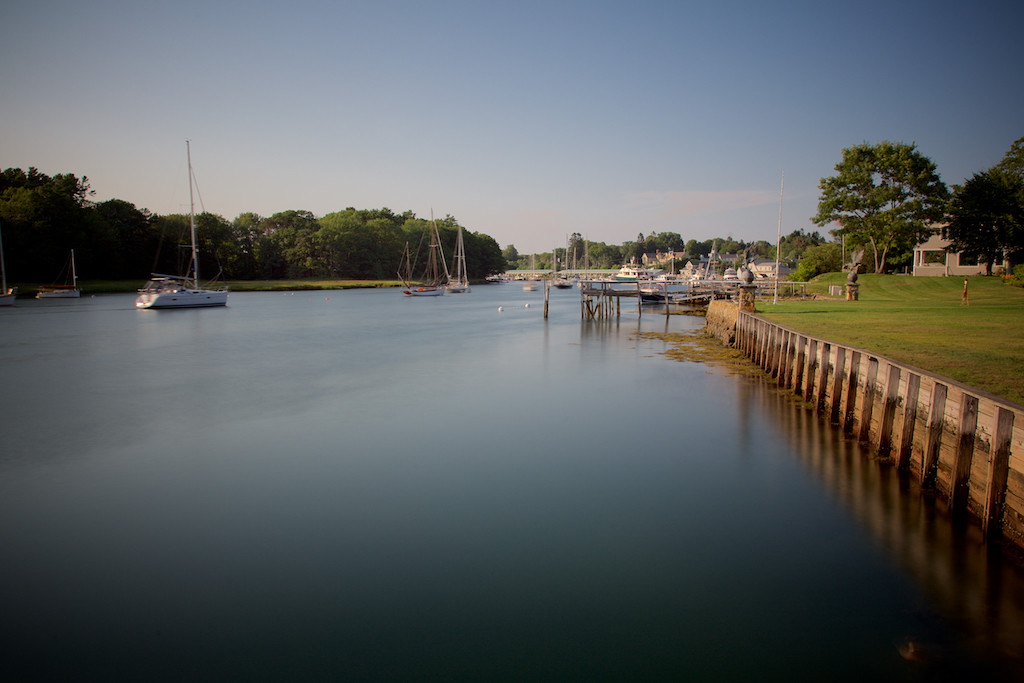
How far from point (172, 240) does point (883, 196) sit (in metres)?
101

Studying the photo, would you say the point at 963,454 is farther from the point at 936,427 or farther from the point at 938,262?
the point at 938,262

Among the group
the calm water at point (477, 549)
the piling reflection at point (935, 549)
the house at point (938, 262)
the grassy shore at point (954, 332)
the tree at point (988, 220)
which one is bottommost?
the calm water at point (477, 549)

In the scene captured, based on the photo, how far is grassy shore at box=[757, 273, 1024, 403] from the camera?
454 inches

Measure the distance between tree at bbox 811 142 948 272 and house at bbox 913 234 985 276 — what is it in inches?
73.7

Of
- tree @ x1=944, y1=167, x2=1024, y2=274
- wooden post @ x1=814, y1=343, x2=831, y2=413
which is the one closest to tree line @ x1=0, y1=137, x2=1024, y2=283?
tree @ x1=944, y1=167, x2=1024, y2=274

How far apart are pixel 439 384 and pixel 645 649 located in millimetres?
17063

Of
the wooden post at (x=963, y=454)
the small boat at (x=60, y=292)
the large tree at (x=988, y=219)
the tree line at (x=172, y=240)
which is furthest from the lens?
the tree line at (x=172, y=240)

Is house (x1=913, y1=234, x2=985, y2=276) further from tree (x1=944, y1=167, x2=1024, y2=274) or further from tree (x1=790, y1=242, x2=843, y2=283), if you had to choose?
tree (x1=790, y1=242, x2=843, y2=283)

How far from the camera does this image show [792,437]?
547 inches

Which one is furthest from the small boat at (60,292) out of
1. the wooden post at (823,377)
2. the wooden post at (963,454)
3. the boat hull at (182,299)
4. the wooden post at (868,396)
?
the wooden post at (963,454)

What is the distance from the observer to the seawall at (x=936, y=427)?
740 centimetres

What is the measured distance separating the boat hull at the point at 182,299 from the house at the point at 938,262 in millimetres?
70009

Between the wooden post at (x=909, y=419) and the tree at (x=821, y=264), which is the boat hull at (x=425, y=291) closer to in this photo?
the tree at (x=821, y=264)

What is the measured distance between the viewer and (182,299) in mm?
62844
